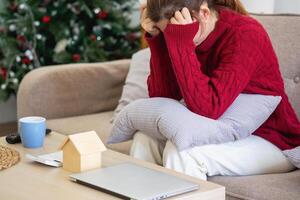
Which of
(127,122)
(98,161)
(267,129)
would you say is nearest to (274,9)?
(267,129)

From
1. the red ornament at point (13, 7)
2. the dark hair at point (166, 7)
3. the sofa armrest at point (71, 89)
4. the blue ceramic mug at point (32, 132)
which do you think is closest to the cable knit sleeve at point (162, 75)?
the dark hair at point (166, 7)

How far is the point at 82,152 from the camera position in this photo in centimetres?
150

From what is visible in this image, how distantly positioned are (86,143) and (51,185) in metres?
0.16

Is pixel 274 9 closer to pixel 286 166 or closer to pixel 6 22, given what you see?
pixel 286 166

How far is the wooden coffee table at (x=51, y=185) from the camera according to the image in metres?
1.34

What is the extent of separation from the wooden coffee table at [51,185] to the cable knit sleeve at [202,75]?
0.26 metres

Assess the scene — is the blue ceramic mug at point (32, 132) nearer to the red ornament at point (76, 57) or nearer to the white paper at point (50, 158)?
the white paper at point (50, 158)

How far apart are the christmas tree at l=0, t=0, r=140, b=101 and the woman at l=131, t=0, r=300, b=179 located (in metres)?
1.73

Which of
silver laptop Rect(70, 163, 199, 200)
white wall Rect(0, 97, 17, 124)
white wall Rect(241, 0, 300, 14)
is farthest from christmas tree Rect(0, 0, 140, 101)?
silver laptop Rect(70, 163, 199, 200)

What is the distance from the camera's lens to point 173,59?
171cm

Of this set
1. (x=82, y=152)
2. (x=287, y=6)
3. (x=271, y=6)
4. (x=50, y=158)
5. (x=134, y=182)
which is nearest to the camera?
(x=134, y=182)

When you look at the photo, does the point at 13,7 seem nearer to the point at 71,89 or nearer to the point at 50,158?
the point at 71,89

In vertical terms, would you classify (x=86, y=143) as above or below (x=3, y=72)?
above

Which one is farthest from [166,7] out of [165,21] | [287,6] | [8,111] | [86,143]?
[8,111]
